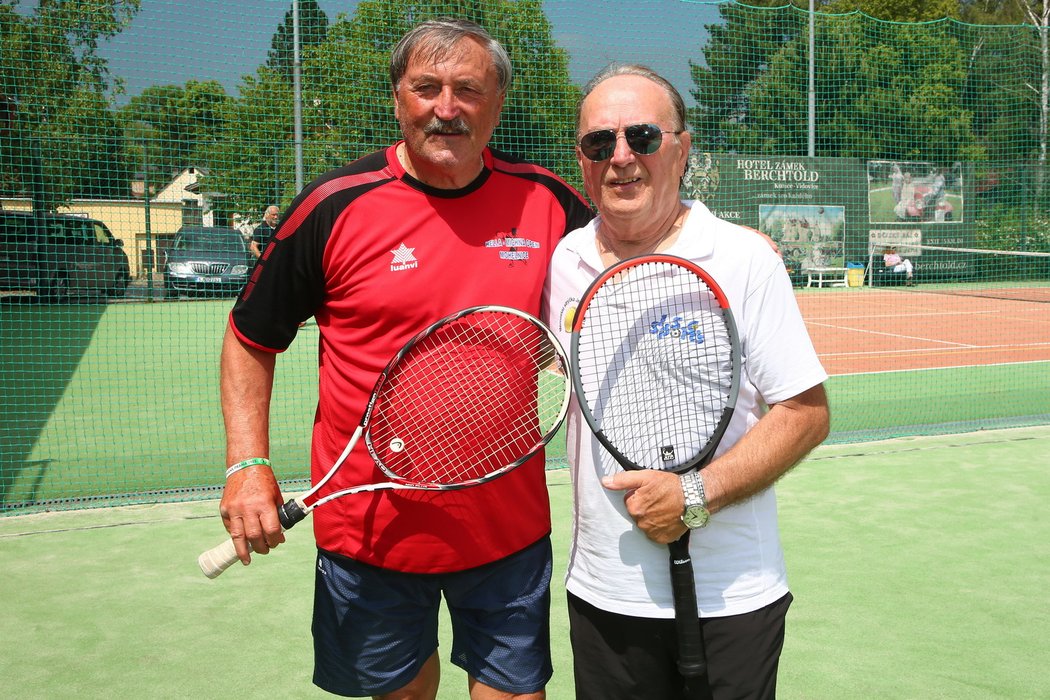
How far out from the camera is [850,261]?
20625 millimetres

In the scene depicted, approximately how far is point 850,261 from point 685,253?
64.8 feet

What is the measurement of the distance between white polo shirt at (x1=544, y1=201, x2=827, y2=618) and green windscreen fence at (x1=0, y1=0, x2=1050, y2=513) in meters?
1.96

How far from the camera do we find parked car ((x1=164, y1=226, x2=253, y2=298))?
14016 millimetres

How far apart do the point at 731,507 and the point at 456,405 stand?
716 millimetres

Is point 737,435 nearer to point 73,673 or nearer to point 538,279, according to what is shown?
point 538,279

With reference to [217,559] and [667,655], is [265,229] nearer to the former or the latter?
[217,559]

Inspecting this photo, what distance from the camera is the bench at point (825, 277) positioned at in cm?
1997

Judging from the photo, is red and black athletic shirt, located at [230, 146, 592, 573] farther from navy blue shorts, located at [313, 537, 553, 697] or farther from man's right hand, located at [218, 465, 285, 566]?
man's right hand, located at [218, 465, 285, 566]

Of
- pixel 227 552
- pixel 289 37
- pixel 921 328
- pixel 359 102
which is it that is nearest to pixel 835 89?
pixel 921 328

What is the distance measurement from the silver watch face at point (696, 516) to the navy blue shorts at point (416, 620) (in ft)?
2.18

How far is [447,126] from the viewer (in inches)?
91.2

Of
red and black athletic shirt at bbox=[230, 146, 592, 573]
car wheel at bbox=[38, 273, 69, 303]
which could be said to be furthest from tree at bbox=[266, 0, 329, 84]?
red and black athletic shirt at bbox=[230, 146, 592, 573]

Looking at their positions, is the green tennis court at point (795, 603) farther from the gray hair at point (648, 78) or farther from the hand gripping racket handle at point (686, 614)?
the gray hair at point (648, 78)

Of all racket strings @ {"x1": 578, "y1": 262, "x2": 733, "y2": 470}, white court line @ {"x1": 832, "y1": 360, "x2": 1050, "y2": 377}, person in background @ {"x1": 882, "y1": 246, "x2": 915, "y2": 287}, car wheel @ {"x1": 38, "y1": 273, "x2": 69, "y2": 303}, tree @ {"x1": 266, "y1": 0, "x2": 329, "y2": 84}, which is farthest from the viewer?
person in background @ {"x1": 882, "y1": 246, "x2": 915, "y2": 287}
